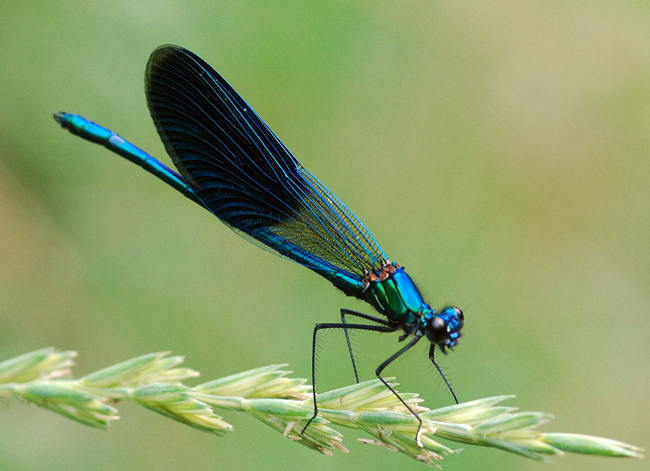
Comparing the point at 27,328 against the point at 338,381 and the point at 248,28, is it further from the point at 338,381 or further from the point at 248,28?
the point at 248,28

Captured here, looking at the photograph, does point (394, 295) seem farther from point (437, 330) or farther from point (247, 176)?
point (247, 176)

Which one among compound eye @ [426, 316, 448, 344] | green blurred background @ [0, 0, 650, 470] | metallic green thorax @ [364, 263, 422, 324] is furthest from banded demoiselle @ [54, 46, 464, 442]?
green blurred background @ [0, 0, 650, 470]

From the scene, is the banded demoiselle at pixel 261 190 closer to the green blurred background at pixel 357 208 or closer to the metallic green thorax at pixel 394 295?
the metallic green thorax at pixel 394 295

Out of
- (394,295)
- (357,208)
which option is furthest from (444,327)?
(357,208)

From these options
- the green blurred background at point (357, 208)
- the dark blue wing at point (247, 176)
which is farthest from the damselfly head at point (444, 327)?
the green blurred background at point (357, 208)

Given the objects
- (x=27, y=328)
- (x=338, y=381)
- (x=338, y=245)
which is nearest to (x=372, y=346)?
(x=338, y=381)

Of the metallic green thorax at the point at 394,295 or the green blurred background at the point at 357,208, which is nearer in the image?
the metallic green thorax at the point at 394,295
